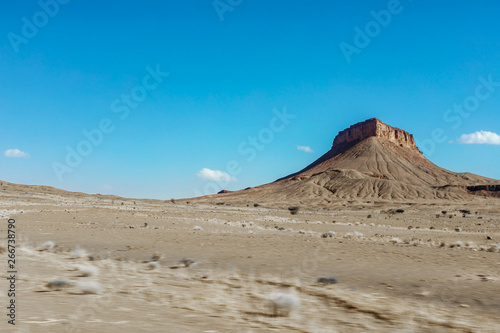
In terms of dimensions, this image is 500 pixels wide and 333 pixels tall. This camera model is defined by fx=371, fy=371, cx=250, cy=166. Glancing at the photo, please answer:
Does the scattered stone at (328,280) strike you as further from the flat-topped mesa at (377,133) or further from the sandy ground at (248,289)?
the flat-topped mesa at (377,133)

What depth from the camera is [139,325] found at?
14.6 ft

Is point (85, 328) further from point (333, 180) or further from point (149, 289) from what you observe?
point (333, 180)

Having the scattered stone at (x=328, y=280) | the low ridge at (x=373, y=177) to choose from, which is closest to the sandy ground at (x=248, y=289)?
the scattered stone at (x=328, y=280)

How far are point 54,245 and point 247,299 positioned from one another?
27.9 ft

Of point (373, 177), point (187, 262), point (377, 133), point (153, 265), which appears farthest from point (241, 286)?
point (377, 133)

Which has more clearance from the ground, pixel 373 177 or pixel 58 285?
pixel 373 177

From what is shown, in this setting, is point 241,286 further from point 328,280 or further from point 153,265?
point 153,265

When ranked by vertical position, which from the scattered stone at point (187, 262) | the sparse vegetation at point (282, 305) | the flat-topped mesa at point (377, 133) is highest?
the flat-topped mesa at point (377, 133)

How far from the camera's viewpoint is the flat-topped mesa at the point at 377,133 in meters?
164

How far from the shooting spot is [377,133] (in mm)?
162375

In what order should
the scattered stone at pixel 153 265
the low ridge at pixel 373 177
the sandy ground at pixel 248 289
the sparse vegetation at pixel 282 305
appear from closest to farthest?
the sandy ground at pixel 248 289 → the sparse vegetation at pixel 282 305 → the scattered stone at pixel 153 265 → the low ridge at pixel 373 177

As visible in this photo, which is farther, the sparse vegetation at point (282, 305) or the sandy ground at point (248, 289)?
the sparse vegetation at point (282, 305)

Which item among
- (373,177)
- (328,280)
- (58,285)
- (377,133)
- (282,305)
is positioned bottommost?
(328,280)

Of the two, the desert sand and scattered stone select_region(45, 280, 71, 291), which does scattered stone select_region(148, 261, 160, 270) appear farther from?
scattered stone select_region(45, 280, 71, 291)
